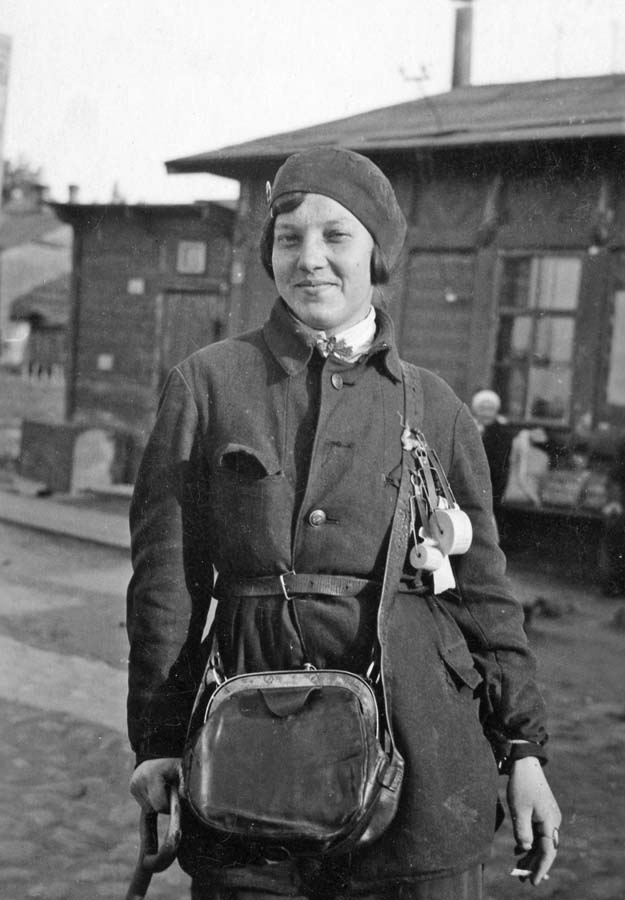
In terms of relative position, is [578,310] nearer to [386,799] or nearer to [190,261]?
[190,261]

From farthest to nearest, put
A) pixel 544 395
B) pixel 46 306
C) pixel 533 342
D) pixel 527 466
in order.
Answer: pixel 46 306 → pixel 544 395 → pixel 533 342 → pixel 527 466

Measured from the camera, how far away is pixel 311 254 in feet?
6.05

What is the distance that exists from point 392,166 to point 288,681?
384 inches

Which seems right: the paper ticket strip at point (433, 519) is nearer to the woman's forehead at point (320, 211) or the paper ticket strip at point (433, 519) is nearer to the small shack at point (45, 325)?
the woman's forehead at point (320, 211)

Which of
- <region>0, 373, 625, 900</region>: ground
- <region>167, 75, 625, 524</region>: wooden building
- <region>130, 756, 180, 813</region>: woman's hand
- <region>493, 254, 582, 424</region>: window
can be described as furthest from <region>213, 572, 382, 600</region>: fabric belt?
<region>493, 254, 582, 424</region>: window

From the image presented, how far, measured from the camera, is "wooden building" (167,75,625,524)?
32.0ft

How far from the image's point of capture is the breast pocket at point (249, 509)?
1794mm

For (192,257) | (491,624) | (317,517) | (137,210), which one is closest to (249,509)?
(317,517)

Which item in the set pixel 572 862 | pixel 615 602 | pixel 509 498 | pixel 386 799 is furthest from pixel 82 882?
pixel 509 498

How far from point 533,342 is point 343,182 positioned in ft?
31.8

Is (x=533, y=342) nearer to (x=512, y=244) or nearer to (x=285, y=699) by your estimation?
(x=512, y=244)

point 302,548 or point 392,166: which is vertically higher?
point 392,166

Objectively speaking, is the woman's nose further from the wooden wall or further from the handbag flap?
the wooden wall

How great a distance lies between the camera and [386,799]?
5.60 ft
